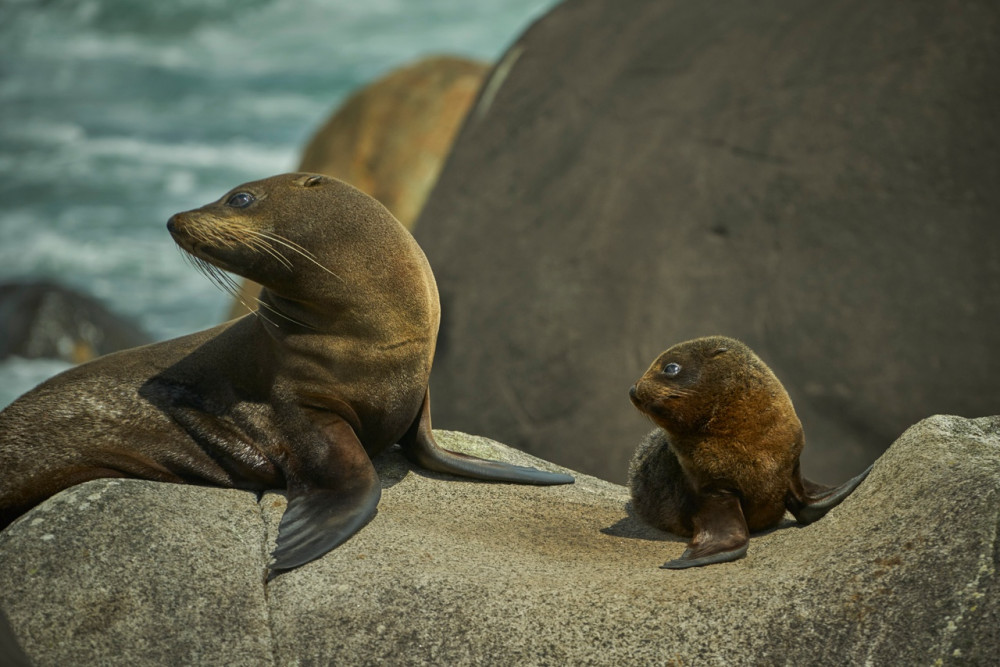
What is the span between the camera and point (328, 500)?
166 inches

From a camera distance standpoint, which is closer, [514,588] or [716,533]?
[514,588]

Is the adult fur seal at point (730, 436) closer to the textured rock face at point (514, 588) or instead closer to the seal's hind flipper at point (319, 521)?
the textured rock face at point (514, 588)

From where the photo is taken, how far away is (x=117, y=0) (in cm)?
3356

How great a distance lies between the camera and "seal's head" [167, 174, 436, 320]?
441 centimetres

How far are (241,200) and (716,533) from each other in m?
2.18

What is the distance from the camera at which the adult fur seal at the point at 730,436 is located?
4.14 metres

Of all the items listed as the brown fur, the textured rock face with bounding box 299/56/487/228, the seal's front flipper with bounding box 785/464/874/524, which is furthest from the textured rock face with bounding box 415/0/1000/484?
the textured rock face with bounding box 299/56/487/228

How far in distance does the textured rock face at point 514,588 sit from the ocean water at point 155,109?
16.2 metres

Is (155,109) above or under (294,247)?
under

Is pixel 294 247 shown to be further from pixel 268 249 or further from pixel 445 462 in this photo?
pixel 445 462

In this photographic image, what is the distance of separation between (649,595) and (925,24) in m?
5.94

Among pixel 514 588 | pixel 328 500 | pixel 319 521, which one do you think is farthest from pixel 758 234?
pixel 514 588

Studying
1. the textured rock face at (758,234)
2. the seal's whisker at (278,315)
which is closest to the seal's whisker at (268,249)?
the seal's whisker at (278,315)

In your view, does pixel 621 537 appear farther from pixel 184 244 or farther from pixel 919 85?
pixel 919 85
